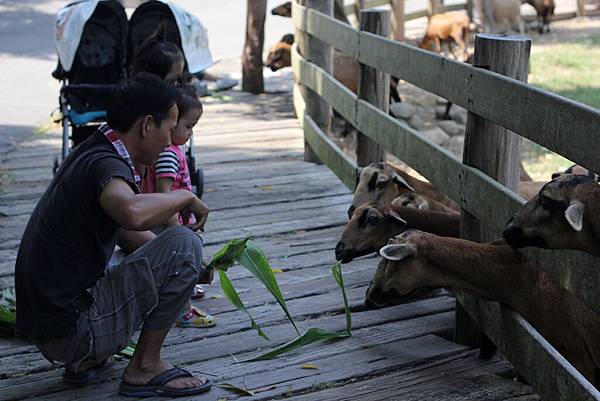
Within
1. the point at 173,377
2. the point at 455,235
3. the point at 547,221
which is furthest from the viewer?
the point at 455,235

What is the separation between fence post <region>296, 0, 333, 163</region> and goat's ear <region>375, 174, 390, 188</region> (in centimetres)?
263

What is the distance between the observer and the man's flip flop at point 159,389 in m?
4.37

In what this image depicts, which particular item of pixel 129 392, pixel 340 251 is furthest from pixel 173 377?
pixel 340 251

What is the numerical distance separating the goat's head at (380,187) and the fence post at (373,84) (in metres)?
0.65

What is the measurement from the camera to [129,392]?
14.4ft

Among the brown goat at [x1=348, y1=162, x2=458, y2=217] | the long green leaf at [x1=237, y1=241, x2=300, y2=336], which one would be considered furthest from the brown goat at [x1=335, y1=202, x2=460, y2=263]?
the long green leaf at [x1=237, y1=241, x2=300, y2=336]

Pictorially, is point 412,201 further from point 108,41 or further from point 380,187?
point 108,41

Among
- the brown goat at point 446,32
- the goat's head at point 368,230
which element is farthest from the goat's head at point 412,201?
the brown goat at point 446,32

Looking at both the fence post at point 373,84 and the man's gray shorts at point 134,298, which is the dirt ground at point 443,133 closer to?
the fence post at point 373,84

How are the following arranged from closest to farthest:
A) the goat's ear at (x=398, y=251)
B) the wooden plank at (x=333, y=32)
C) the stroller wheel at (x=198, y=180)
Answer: the goat's ear at (x=398, y=251)
the wooden plank at (x=333, y=32)
the stroller wheel at (x=198, y=180)

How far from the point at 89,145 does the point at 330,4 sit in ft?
17.4

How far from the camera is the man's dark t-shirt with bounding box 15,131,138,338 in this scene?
4.13 meters

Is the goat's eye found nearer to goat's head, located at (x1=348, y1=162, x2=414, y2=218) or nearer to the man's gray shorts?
goat's head, located at (x1=348, y1=162, x2=414, y2=218)

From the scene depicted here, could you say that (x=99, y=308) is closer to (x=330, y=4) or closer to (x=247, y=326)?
(x=247, y=326)
